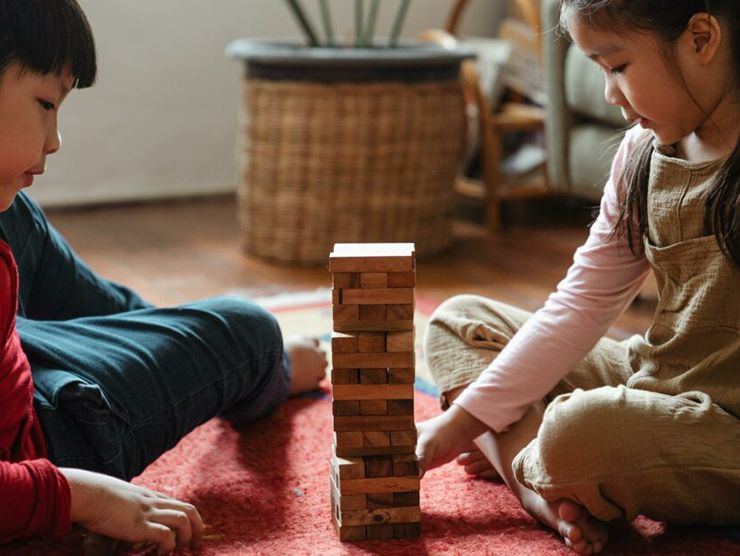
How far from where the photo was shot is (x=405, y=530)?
0.91 m

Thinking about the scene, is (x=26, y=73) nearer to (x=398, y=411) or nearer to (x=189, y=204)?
(x=398, y=411)

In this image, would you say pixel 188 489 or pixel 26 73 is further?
pixel 188 489

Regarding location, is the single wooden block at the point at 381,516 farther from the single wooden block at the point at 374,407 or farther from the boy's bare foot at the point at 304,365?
the boy's bare foot at the point at 304,365

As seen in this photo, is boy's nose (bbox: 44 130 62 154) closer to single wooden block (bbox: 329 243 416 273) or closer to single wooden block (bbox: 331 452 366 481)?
single wooden block (bbox: 329 243 416 273)

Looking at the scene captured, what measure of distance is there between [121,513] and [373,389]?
0.24 meters

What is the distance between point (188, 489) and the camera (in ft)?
3.41

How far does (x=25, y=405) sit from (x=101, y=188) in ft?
6.07

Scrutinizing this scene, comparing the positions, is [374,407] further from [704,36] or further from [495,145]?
[495,145]

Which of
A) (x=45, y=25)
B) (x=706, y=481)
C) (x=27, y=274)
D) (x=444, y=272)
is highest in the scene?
(x=45, y=25)

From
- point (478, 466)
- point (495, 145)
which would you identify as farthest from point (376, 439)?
point (495, 145)

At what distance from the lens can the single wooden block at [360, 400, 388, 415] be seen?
0.87m

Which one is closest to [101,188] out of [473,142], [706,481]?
[473,142]

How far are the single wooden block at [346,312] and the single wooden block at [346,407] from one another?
0.07m

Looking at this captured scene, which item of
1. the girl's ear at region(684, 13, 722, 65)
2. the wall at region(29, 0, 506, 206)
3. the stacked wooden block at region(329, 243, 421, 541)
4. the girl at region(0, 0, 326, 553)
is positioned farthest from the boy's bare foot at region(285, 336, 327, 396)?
the wall at region(29, 0, 506, 206)
